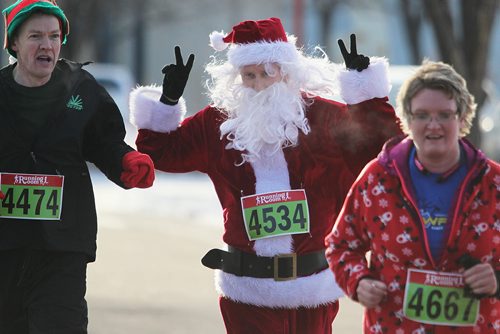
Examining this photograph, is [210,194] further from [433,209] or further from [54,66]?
[433,209]

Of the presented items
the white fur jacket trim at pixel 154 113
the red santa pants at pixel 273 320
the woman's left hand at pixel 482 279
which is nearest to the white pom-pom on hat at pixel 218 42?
the white fur jacket trim at pixel 154 113

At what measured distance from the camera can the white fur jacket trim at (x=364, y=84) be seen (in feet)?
21.0

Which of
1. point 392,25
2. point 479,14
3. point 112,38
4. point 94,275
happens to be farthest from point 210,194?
point 392,25

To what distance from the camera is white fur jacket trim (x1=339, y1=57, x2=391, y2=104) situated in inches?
252

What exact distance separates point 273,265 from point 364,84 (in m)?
0.92

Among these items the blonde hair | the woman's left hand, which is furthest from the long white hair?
the woman's left hand

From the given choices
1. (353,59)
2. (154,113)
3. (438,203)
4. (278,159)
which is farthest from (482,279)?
(154,113)

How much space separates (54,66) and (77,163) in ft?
1.43

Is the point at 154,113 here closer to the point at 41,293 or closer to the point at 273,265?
the point at 273,265

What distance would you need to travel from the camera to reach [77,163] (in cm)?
614

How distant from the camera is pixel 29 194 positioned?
607 cm

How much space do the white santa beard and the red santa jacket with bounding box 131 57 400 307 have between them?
46 mm

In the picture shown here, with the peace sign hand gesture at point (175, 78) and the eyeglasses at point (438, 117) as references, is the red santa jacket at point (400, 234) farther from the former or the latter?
the peace sign hand gesture at point (175, 78)

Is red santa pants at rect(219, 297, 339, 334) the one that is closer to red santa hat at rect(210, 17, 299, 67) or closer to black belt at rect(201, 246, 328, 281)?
black belt at rect(201, 246, 328, 281)
